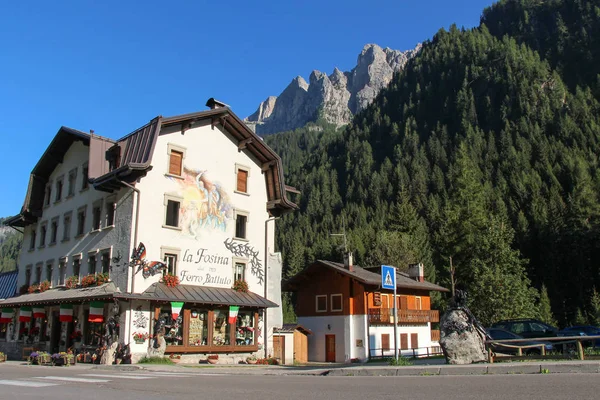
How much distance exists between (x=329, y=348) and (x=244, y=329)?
1205 centimetres

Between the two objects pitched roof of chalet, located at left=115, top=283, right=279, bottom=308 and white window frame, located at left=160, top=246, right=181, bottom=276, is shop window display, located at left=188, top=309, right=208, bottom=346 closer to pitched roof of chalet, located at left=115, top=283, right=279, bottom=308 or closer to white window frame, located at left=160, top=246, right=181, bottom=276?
pitched roof of chalet, located at left=115, top=283, right=279, bottom=308

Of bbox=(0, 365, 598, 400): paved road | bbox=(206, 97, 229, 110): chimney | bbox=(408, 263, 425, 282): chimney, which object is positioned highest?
bbox=(206, 97, 229, 110): chimney

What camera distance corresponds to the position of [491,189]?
103000mm

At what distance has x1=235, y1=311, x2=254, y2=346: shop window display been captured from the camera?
32125mm

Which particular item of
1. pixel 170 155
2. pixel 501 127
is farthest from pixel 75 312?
pixel 501 127

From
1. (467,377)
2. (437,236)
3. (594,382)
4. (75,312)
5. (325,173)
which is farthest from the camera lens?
(325,173)

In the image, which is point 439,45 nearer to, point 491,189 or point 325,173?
point 325,173

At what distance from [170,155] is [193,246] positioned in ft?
18.3

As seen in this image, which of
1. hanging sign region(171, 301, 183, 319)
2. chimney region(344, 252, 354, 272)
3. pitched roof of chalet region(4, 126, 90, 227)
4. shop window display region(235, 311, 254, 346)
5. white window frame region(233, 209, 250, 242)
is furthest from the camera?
chimney region(344, 252, 354, 272)

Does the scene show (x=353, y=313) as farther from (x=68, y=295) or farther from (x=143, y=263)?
(x=68, y=295)

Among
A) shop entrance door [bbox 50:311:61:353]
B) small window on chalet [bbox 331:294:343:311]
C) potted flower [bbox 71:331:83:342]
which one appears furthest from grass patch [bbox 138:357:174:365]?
small window on chalet [bbox 331:294:343:311]

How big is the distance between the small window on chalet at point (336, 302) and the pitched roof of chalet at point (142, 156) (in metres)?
9.62

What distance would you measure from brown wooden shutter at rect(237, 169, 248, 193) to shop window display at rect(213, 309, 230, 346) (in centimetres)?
821

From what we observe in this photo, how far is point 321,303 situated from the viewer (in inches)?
1731
